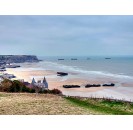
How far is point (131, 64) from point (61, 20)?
1111 mm

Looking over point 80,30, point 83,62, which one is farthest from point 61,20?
point 83,62

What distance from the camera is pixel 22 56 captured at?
A: 4.86 metres

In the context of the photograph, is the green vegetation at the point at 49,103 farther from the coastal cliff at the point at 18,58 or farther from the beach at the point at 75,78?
the coastal cliff at the point at 18,58

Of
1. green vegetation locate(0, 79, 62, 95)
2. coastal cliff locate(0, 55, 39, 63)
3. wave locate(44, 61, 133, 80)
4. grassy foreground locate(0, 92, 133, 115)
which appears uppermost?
coastal cliff locate(0, 55, 39, 63)

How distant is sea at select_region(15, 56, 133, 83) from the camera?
15.7 ft

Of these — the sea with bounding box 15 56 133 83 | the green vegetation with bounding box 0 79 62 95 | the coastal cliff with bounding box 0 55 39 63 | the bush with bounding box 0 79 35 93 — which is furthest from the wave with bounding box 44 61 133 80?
the bush with bounding box 0 79 35 93

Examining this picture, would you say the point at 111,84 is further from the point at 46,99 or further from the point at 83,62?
the point at 46,99

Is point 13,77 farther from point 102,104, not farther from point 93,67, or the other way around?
point 102,104

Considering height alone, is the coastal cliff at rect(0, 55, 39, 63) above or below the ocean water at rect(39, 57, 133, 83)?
above

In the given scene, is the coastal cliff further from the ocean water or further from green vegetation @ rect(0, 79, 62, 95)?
green vegetation @ rect(0, 79, 62, 95)

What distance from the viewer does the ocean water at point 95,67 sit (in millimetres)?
4801

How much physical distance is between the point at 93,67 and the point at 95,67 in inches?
1.5

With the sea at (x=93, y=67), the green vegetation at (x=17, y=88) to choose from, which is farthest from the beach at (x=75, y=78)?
the green vegetation at (x=17, y=88)
